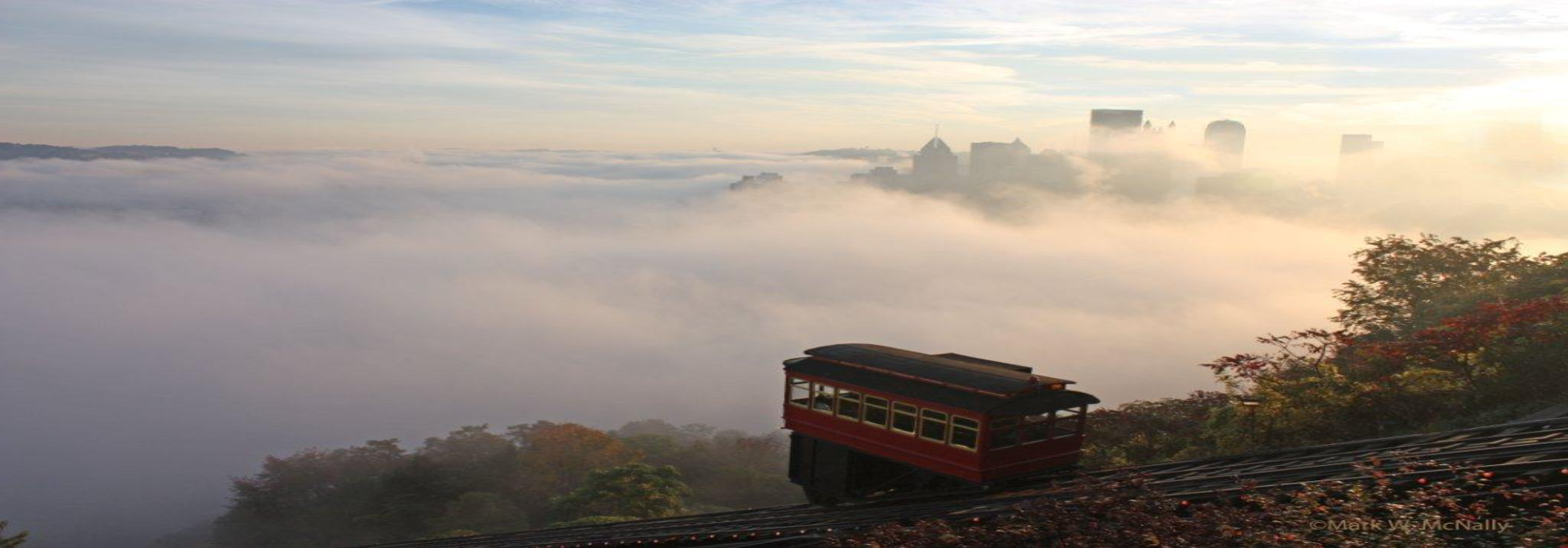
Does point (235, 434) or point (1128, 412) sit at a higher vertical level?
point (1128, 412)

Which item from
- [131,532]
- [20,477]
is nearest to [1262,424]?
[131,532]

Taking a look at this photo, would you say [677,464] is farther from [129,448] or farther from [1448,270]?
→ [129,448]

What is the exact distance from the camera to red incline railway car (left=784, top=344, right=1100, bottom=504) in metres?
23.6

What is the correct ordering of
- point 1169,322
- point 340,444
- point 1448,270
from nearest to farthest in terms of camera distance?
point 1448,270 < point 340,444 < point 1169,322

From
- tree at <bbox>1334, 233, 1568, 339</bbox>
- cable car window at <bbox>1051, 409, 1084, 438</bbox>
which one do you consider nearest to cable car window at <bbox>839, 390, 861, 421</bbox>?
cable car window at <bbox>1051, 409, 1084, 438</bbox>

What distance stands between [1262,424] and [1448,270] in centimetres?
2335

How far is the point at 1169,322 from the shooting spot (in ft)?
605

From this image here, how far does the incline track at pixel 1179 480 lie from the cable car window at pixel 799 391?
2955mm

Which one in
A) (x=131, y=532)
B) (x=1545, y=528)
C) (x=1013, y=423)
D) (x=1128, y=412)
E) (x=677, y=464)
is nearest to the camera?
(x=1545, y=528)

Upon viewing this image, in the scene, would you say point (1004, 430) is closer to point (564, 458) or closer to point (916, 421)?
point (916, 421)

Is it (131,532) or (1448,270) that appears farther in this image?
(131,532)

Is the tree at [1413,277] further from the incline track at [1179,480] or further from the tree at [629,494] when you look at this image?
the tree at [629,494]

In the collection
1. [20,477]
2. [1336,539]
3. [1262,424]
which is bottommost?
[20,477]

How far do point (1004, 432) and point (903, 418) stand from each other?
259cm
